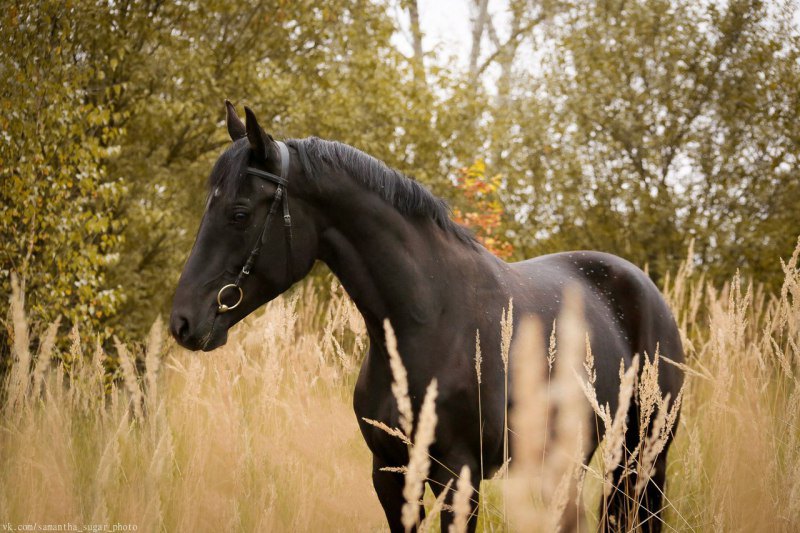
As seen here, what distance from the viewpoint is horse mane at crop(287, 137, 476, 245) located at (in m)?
2.63

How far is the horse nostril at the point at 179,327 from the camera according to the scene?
238 centimetres

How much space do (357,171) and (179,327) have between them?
89 centimetres

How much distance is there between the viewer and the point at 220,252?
246 cm

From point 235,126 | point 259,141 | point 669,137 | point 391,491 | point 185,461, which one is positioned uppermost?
point 669,137

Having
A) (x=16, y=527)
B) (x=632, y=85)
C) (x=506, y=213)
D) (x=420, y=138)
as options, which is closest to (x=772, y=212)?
(x=632, y=85)

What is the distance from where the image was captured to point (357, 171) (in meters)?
2.64

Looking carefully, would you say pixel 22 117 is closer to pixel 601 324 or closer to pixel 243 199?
pixel 243 199

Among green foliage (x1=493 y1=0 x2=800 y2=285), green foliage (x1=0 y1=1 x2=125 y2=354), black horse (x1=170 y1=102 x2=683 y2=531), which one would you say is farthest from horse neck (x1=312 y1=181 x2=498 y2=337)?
green foliage (x1=493 y1=0 x2=800 y2=285)

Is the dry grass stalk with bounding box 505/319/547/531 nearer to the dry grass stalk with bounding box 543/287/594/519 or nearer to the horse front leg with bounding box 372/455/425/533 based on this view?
the dry grass stalk with bounding box 543/287/594/519

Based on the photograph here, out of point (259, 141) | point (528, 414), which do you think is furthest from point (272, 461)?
point (259, 141)

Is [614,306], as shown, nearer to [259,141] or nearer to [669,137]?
[259,141]

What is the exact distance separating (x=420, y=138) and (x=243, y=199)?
784cm

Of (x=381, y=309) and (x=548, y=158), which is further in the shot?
(x=548, y=158)

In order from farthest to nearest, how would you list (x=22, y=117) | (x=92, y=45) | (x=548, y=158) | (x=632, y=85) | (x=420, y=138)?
(x=420, y=138)
(x=548, y=158)
(x=632, y=85)
(x=92, y=45)
(x=22, y=117)
